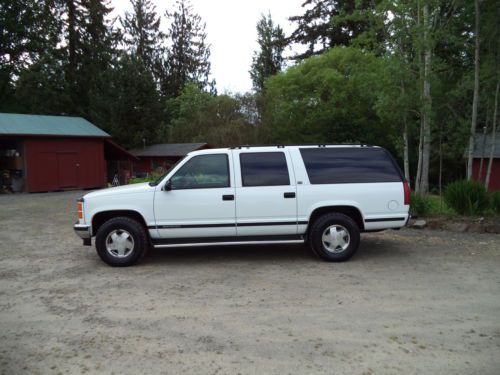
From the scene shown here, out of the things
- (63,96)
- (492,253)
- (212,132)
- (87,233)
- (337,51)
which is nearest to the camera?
(87,233)

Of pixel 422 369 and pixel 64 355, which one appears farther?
pixel 64 355

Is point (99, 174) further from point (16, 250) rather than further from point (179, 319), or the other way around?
point (179, 319)

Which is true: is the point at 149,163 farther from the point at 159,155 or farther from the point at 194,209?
the point at 194,209

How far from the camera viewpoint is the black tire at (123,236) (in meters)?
7.21

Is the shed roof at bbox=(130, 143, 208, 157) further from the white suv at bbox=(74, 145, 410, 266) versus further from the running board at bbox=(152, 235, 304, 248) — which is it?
the running board at bbox=(152, 235, 304, 248)

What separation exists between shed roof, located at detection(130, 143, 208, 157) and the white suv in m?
25.1

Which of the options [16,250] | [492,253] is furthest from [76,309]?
[492,253]

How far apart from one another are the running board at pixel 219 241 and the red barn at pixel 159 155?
26002 millimetres

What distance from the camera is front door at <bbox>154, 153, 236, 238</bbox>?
7234mm

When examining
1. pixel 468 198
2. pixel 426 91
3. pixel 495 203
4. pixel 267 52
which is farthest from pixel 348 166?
pixel 267 52

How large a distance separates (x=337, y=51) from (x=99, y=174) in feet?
60.2

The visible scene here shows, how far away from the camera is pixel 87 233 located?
286 inches

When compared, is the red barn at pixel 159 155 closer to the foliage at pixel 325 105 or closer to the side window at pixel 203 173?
the foliage at pixel 325 105

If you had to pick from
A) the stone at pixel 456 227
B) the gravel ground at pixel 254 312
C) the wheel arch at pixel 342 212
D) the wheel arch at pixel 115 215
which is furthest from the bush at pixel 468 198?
the wheel arch at pixel 115 215
